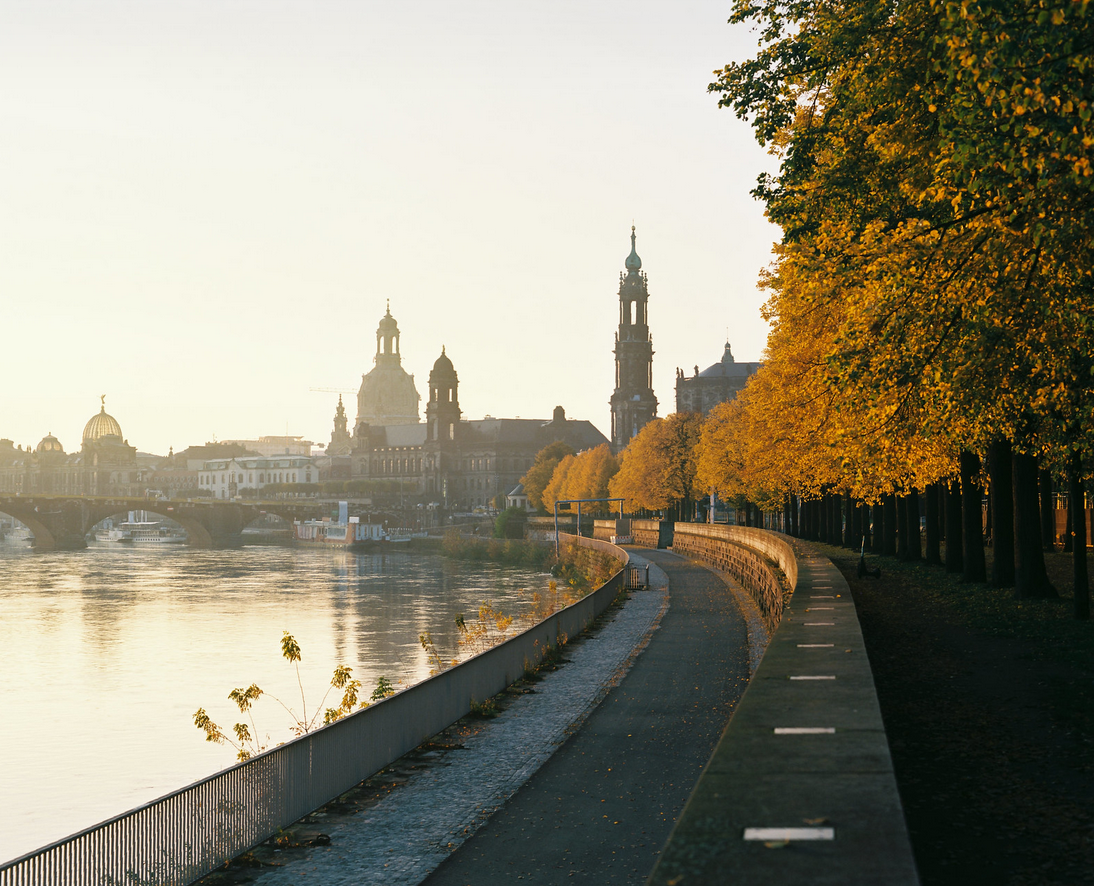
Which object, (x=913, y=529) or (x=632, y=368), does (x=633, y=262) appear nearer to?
(x=632, y=368)

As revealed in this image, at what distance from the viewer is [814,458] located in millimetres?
32781

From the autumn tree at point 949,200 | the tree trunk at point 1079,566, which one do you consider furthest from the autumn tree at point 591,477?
the autumn tree at point 949,200

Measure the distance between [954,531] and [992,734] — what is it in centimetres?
1990

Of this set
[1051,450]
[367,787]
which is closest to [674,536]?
[1051,450]

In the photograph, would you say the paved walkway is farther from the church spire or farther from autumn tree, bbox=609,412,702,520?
the church spire

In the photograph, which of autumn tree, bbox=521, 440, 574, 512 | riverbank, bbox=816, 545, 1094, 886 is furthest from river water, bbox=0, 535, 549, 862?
autumn tree, bbox=521, 440, 574, 512

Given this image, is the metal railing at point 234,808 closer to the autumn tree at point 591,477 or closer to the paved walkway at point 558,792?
the paved walkway at point 558,792

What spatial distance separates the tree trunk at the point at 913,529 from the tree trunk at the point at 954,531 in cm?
467

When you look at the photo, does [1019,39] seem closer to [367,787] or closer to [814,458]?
[367,787]

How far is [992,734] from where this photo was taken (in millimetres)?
11633

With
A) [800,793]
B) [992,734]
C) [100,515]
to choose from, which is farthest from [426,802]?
[100,515]

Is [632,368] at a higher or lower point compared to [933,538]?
higher

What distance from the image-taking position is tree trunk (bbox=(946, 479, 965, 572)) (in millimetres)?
29864

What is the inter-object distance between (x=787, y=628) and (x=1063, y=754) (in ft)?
17.1
